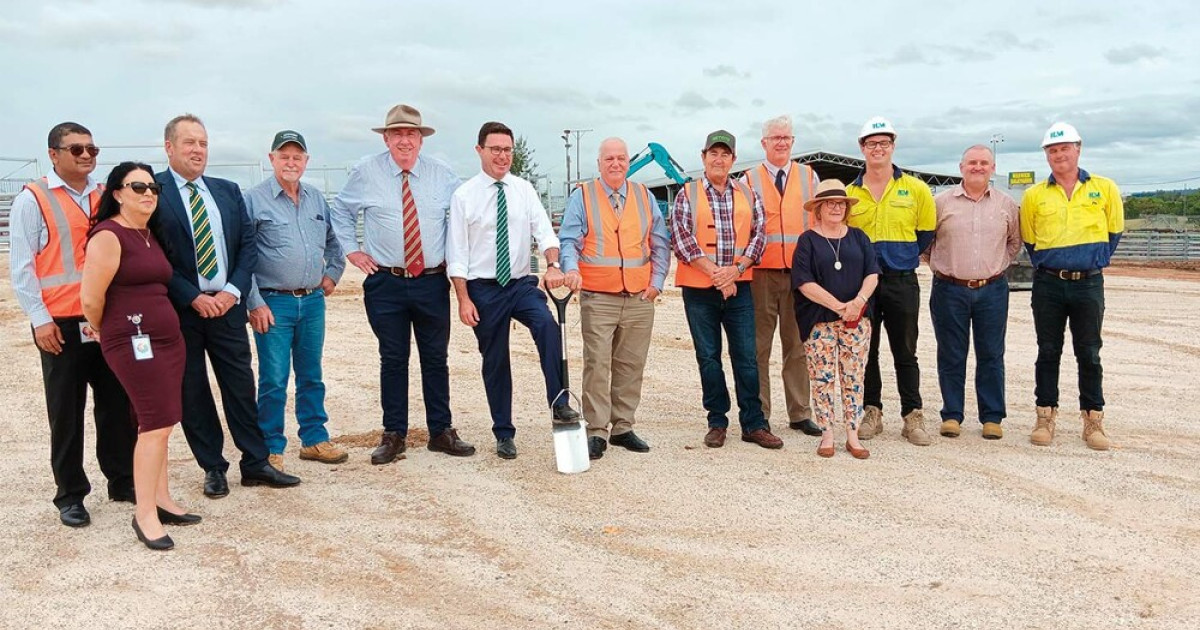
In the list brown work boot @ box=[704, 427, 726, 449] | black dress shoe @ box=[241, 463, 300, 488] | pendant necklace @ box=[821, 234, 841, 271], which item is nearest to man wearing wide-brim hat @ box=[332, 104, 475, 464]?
black dress shoe @ box=[241, 463, 300, 488]

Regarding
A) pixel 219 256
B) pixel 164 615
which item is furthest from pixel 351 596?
pixel 219 256

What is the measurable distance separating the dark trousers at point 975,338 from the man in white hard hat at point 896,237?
0.92 ft

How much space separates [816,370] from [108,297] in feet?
14.1

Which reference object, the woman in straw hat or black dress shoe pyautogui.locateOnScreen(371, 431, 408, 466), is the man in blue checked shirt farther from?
the woman in straw hat

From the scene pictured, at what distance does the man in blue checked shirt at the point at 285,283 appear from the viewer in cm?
572

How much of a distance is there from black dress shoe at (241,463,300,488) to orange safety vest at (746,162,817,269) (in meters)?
3.56

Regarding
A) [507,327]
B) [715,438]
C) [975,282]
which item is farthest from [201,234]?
[975,282]

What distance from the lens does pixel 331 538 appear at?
15.3ft

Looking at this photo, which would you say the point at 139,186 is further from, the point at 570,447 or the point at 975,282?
the point at 975,282

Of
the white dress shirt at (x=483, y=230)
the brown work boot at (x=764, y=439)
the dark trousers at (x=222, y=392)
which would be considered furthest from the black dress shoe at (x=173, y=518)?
the brown work boot at (x=764, y=439)

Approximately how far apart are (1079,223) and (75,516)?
21.7 ft

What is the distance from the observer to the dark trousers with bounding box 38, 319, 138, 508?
479 cm

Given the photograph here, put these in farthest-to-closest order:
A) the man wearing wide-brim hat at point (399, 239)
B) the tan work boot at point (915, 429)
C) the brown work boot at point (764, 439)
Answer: the tan work boot at point (915, 429) → the brown work boot at point (764, 439) → the man wearing wide-brim hat at point (399, 239)

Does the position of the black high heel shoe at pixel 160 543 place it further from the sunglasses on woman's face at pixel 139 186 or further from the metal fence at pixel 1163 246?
the metal fence at pixel 1163 246
